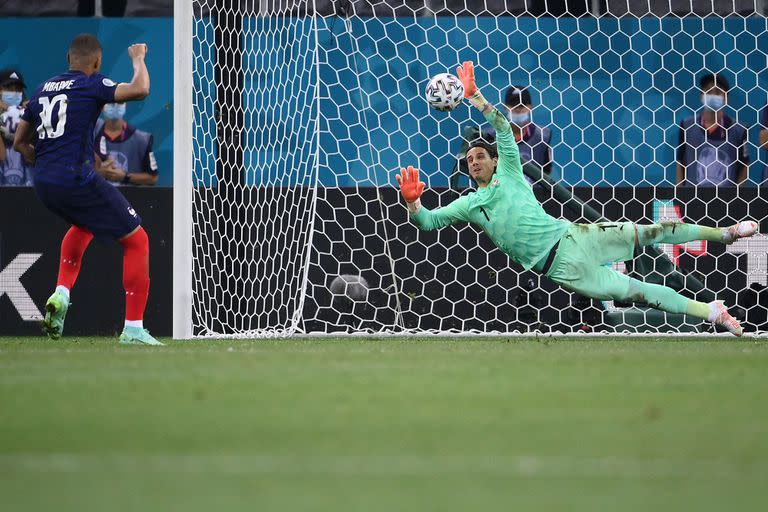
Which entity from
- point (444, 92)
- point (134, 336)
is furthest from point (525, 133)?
point (134, 336)

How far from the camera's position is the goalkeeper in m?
8.59

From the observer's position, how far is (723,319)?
847 centimetres

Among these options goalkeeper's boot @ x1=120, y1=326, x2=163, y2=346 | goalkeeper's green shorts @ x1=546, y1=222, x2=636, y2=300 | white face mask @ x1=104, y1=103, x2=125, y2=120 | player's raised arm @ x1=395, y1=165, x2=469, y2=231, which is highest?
white face mask @ x1=104, y1=103, x2=125, y2=120

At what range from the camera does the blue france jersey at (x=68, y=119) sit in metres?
7.91

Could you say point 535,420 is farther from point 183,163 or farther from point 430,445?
point 183,163

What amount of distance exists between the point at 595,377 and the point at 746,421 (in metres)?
1.47

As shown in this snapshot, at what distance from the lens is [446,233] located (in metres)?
10.2

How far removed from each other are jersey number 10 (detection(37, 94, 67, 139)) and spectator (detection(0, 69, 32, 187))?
3.01m

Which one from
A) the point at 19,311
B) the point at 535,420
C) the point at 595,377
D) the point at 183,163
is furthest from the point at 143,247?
the point at 535,420

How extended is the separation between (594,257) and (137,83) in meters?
3.30

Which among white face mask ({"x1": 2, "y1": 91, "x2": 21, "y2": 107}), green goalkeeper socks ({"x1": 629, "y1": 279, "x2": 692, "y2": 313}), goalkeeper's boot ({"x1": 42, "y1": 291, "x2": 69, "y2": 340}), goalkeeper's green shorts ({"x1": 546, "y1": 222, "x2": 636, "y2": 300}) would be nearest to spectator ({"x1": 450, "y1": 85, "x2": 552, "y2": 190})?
goalkeeper's green shorts ({"x1": 546, "y1": 222, "x2": 636, "y2": 300})

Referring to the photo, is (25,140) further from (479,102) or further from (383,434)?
(383,434)

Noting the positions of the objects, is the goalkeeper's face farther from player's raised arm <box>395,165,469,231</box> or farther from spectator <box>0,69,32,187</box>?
spectator <box>0,69,32,187</box>

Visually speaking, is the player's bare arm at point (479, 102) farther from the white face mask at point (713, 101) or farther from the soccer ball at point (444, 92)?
the white face mask at point (713, 101)
